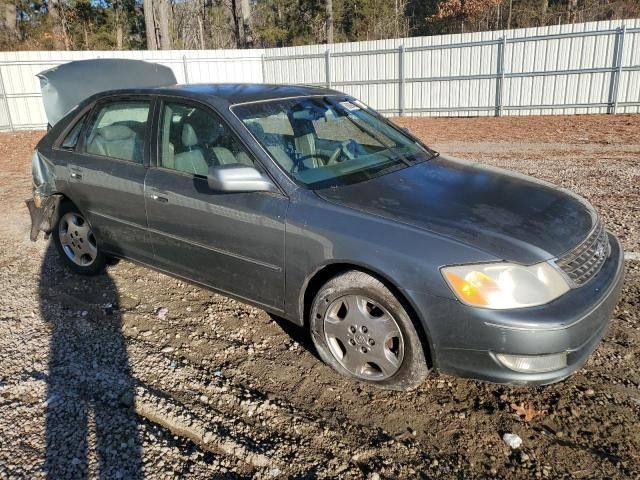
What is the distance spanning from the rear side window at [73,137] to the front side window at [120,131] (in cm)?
15

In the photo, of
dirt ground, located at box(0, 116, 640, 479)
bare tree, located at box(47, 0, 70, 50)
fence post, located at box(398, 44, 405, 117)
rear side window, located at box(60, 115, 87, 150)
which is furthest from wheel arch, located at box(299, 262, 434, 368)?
bare tree, located at box(47, 0, 70, 50)

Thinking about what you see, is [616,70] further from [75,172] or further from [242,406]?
[242,406]

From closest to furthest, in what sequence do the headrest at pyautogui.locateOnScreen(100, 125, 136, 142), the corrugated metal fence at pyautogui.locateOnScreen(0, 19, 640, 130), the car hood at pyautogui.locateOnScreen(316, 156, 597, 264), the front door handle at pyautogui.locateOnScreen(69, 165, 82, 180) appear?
the car hood at pyautogui.locateOnScreen(316, 156, 597, 264) → the headrest at pyautogui.locateOnScreen(100, 125, 136, 142) → the front door handle at pyautogui.locateOnScreen(69, 165, 82, 180) → the corrugated metal fence at pyautogui.locateOnScreen(0, 19, 640, 130)

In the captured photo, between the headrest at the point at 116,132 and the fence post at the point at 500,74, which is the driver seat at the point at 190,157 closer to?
the headrest at the point at 116,132

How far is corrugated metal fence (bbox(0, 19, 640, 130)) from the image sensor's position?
14.2m

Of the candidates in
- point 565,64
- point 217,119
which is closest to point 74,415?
point 217,119

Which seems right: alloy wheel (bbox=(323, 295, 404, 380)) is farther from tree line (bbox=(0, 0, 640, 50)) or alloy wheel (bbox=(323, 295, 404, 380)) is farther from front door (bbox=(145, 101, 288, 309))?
tree line (bbox=(0, 0, 640, 50))

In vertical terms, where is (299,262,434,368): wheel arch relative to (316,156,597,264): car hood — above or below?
below

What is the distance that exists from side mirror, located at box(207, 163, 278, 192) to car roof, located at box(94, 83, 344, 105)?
26.5 inches

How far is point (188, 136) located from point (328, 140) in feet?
3.27

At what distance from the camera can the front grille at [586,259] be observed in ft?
8.60

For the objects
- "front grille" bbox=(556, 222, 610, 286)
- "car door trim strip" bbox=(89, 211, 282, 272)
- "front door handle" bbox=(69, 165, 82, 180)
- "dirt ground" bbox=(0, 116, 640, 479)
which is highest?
"front door handle" bbox=(69, 165, 82, 180)

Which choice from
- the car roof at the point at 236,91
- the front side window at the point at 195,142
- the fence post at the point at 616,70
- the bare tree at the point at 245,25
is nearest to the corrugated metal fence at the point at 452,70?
the fence post at the point at 616,70

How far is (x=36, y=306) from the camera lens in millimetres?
4176
